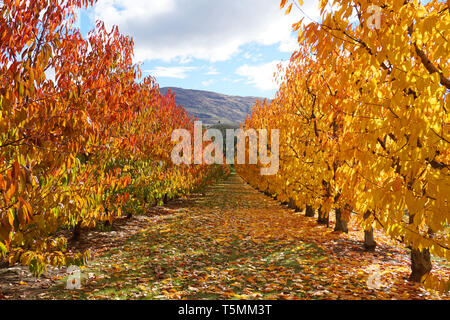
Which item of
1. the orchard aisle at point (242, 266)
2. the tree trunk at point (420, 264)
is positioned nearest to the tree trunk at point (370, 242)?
the orchard aisle at point (242, 266)

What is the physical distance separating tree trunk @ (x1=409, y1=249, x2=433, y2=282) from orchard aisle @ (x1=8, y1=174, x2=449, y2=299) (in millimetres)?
245

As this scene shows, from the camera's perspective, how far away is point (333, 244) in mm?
8430

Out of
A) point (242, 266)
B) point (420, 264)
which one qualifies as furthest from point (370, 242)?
point (242, 266)

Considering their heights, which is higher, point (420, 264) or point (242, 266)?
point (420, 264)

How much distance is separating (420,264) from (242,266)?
11.7 ft

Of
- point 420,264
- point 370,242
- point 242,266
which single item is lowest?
point 242,266

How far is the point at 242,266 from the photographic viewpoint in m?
6.56

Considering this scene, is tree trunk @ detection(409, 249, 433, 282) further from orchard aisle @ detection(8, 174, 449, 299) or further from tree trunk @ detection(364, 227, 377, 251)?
tree trunk @ detection(364, 227, 377, 251)

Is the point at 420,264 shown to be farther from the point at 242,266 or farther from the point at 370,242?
the point at 242,266

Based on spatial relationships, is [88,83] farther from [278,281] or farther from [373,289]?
[373,289]

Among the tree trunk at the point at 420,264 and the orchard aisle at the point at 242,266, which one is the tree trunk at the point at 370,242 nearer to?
the orchard aisle at the point at 242,266
